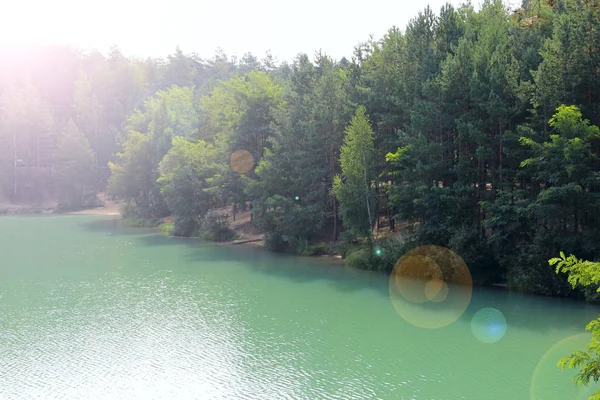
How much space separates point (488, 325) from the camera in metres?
28.2

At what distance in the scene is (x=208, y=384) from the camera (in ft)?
69.2

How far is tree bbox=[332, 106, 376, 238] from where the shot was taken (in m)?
43.1

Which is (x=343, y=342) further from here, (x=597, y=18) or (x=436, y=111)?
(x=597, y=18)

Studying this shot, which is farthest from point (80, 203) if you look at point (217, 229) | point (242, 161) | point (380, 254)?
point (380, 254)

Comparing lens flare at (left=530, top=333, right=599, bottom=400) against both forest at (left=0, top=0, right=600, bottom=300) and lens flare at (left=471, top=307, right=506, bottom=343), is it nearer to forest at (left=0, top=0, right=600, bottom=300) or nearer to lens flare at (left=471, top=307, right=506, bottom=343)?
lens flare at (left=471, top=307, right=506, bottom=343)

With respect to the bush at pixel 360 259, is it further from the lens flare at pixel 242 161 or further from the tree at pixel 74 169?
the tree at pixel 74 169

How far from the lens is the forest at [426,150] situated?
31750 mm

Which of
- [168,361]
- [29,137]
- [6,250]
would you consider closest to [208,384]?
[168,361]

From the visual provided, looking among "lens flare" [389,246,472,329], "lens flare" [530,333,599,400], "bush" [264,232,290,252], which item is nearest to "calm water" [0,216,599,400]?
"lens flare" [530,333,599,400]

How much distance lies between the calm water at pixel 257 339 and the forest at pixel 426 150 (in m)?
4.48

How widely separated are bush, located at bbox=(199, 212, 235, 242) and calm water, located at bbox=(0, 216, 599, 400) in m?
16.4

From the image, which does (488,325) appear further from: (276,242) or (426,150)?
(276,242)

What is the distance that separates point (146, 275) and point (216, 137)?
33.8m

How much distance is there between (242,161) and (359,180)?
2180 centimetres
